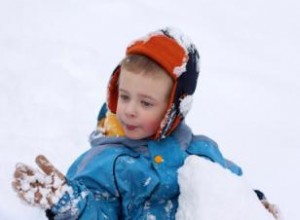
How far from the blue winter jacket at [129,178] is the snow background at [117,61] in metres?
0.80

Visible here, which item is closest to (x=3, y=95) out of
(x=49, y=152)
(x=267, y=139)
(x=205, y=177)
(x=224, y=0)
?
(x=49, y=152)

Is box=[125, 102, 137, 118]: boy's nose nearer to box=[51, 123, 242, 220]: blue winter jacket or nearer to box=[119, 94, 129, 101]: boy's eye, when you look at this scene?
box=[119, 94, 129, 101]: boy's eye

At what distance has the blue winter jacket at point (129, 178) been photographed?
2.03 m

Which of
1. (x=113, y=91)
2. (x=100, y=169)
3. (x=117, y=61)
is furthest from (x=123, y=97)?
(x=117, y=61)

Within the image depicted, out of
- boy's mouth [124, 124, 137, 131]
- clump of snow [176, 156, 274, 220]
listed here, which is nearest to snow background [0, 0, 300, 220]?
boy's mouth [124, 124, 137, 131]

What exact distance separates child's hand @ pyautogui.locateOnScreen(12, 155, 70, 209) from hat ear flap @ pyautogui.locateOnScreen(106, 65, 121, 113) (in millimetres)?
473

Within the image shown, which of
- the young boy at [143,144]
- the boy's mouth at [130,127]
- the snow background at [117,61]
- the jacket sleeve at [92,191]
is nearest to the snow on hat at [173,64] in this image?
the young boy at [143,144]

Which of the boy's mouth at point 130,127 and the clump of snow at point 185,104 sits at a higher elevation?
the clump of snow at point 185,104

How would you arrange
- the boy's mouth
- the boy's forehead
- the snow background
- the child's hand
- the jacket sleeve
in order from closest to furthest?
the child's hand → the jacket sleeve → the boy's forehead → the boy's mouth → the snow background

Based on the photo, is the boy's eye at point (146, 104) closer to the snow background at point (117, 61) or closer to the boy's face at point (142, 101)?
the boy's face at point (142, 101)

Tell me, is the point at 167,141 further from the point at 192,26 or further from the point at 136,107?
the point at 192,26

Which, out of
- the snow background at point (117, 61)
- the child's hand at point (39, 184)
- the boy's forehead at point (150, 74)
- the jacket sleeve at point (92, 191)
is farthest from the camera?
the snow background at point (117, 61)

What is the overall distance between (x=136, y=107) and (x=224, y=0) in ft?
16.4

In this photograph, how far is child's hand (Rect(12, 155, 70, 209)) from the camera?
1.75m
